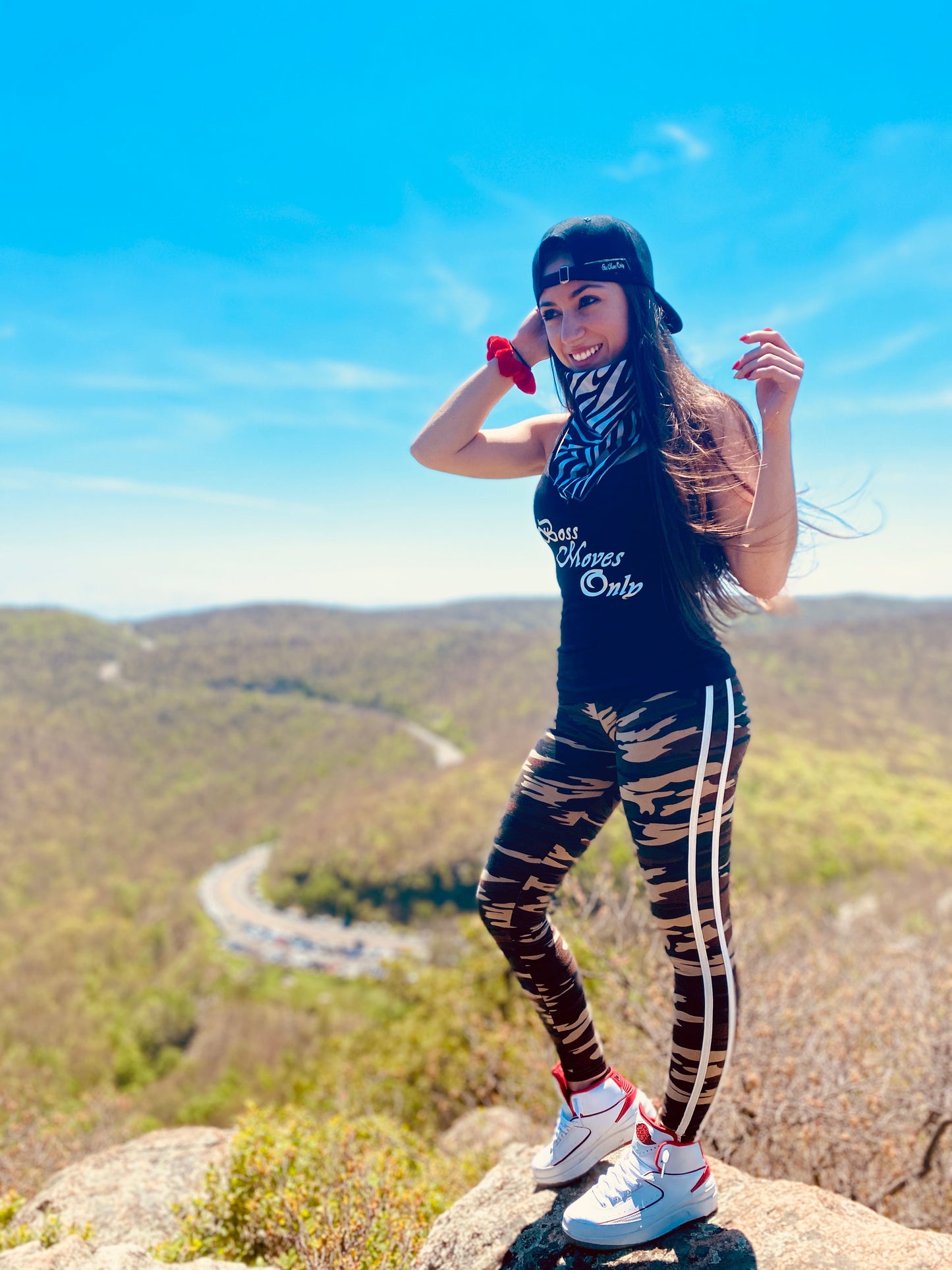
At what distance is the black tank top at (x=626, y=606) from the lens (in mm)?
1849

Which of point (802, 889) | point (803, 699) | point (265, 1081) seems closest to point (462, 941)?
point (265, 1081)

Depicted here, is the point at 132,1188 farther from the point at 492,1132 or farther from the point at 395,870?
the point at 395,870

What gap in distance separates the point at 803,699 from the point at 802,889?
4717 cm

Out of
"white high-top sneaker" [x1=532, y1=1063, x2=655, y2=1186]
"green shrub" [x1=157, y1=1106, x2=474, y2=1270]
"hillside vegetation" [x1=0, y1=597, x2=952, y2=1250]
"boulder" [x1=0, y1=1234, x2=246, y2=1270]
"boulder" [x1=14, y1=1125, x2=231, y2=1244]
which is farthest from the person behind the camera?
"hillside vegetation" [x1=0, y1=597, x2=952, y2=1250]

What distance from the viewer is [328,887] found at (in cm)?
6756

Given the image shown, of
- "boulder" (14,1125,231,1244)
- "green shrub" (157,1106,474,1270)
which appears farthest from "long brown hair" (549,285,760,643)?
"boulder" (14,1125,231,1244)

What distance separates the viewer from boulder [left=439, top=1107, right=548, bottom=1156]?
5.34 m

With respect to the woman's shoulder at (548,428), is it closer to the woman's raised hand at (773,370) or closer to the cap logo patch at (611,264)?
the cap logo patch at (611,264)

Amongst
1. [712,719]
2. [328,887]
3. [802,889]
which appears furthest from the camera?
[328,887]

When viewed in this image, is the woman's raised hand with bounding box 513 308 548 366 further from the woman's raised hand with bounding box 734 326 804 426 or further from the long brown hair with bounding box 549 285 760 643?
the woman's raised hand with bounding box 734 326 804 426

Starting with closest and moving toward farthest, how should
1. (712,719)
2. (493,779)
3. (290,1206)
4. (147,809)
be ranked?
(712,719)
(290,1206)
(493,779)
(147,809)

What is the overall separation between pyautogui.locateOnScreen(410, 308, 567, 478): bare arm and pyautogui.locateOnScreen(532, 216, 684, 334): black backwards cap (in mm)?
285

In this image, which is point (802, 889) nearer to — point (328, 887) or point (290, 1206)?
point (290, 1206)

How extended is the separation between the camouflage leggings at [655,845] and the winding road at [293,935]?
56.4m
